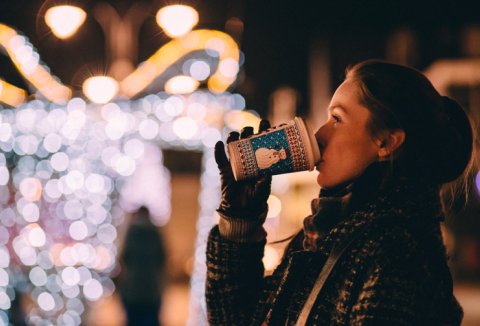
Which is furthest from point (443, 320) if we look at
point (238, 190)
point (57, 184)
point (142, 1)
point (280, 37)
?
point (280, 37)

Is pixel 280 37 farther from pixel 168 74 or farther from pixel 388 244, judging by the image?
pixel 388 244

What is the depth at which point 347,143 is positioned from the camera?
5.80 ft

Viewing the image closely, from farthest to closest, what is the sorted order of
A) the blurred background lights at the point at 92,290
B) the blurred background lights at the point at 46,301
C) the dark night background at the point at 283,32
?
1. the dark night background at the point at 283,32
2. the blurred background lights at the point at 92,290
3. the blurred background lights at the point at 46,301

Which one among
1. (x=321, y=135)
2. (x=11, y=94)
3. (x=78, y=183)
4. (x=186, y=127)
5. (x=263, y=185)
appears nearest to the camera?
(x=321, y=135)

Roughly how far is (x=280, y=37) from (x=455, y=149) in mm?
21849

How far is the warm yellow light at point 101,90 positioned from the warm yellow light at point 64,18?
1.09 metres

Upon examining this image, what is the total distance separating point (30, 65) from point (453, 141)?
5.10 meters

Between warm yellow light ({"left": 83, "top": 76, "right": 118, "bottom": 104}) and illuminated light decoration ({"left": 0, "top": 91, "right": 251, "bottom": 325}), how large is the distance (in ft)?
1.14

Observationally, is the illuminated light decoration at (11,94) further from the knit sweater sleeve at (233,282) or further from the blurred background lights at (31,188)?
the knit sweater sleeve at (233,282)

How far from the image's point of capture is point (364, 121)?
1762 millimetres

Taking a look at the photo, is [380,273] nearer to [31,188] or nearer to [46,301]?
[31,188]

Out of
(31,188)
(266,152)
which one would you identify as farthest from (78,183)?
(266,152)

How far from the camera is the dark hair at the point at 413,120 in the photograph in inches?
67.9

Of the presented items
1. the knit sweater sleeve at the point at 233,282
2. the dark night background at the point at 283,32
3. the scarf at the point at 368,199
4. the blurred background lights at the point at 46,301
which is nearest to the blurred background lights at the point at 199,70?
the dark night background at the point at 283,32
